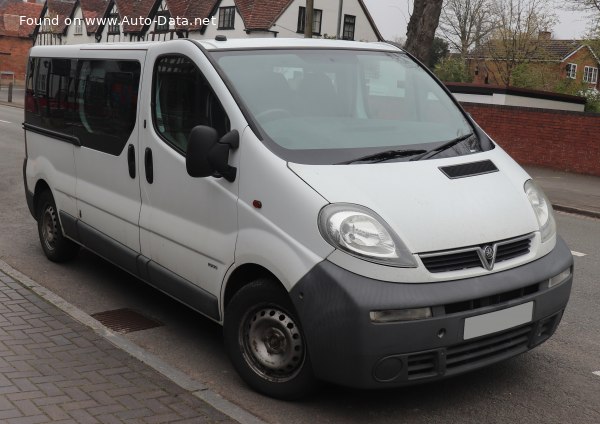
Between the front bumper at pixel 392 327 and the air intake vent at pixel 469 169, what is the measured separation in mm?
634

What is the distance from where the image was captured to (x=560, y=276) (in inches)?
172

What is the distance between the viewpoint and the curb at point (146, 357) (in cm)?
407

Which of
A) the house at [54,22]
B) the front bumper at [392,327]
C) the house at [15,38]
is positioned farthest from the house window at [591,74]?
the front bumper at [392,327]

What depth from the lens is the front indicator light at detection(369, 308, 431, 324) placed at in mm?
3730

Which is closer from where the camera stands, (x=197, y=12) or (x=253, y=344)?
(x=253, y=344)

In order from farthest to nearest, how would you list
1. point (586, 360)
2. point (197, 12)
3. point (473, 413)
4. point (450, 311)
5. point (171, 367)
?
point (197, 12) < point (586, 360) < point (171, 367) < point (473, 413) < point (450, 311)

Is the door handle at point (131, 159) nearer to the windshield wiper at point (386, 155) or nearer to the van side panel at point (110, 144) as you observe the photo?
the van side panel at point (110, 144)

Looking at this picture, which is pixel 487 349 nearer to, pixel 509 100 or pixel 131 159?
pixel 131 159

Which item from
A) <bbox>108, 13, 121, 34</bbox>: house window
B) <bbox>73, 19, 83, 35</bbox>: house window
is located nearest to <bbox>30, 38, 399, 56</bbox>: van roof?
<bbox>108, 13, 121, 34</bbox>: house window

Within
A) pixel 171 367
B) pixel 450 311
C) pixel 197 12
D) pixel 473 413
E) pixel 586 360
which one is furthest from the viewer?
pixel 197 12

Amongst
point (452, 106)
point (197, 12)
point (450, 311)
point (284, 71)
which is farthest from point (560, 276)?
point (197, 12)

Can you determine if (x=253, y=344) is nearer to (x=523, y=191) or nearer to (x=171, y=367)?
(x=171, y=367)

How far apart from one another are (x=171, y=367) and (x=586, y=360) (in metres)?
2.68

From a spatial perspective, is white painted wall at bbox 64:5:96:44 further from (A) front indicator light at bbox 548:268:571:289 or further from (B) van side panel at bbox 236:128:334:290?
(A) front indicator light at bbox 548:268:571:289
